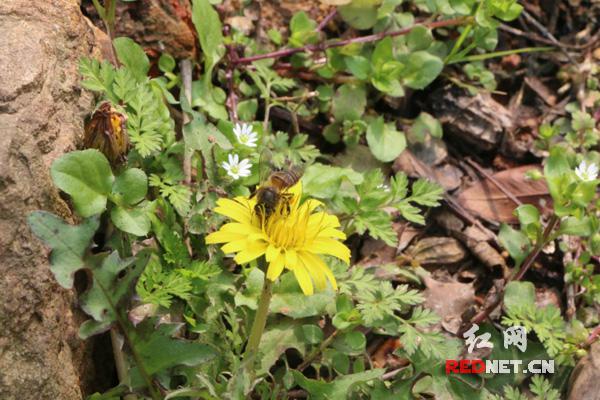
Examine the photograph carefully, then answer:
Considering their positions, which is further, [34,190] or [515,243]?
[515,243]

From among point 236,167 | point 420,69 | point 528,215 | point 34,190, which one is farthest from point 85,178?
point 420,69

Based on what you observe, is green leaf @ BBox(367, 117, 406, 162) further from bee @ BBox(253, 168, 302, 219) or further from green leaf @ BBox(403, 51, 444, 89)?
bee @ BBox(253, 168, 302, 219)

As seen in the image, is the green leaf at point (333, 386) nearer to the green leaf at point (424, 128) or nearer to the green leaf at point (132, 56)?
the green leaf at point (132, 56)

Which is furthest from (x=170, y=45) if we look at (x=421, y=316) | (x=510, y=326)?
(x=510, y=326)

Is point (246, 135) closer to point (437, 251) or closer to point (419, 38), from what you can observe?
point (437, 251)

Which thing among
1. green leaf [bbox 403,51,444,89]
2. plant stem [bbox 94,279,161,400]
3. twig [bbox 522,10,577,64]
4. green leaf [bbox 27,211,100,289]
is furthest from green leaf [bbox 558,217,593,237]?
green leaf [bbox 27,211,100,289]

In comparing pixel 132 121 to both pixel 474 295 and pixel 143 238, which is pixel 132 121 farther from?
pixel 474 295
